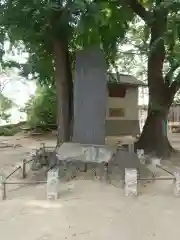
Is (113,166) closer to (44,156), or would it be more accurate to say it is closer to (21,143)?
(44,156)

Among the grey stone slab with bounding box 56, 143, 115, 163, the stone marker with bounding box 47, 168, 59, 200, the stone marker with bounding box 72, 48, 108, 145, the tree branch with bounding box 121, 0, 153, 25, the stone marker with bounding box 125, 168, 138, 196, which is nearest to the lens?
the stone marker with bounding box 47, 168, 59, 200

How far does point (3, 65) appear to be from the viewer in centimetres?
1291

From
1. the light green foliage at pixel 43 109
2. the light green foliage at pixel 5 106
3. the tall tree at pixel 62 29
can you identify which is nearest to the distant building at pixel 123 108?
the light green foliage at pixel 43 109

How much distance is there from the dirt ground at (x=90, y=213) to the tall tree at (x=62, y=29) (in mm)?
3595

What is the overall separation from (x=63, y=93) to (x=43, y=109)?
9726mm

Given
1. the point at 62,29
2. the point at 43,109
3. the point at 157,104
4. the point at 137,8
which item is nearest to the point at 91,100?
the point at 62,29

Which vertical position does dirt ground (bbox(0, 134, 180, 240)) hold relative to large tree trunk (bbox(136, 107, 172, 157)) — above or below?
below

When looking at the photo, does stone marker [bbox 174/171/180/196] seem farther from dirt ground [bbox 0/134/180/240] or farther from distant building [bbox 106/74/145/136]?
distant building [bbox 106/74/145/136]

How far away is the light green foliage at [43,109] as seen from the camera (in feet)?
66.1

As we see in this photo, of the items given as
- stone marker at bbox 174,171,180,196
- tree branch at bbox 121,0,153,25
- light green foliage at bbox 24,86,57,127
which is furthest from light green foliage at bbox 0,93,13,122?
stone marker at bbox 174,171,180,196

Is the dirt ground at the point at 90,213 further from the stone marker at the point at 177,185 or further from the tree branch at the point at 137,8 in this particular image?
the tree branch at the point at 137,8

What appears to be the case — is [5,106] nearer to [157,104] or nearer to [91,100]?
[157,104]

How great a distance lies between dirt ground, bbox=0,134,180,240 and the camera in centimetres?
487

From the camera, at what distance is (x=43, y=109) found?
2027cm
